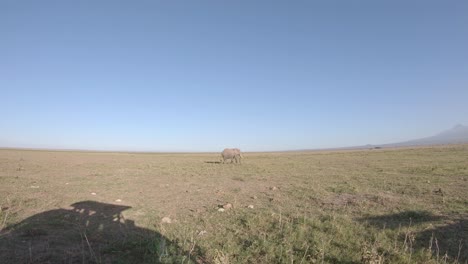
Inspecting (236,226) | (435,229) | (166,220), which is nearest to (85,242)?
(166,220)

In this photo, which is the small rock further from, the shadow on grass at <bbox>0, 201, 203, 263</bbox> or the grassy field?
the shadow on grass at <bbox>0, 201, 203, 263</bbox>

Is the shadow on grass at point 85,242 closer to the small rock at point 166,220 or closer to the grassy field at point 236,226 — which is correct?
the grassy field at point 236,226

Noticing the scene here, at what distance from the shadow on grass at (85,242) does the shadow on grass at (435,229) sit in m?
4.77

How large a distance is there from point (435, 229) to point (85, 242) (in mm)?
8045

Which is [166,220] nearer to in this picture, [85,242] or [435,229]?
[85,242]

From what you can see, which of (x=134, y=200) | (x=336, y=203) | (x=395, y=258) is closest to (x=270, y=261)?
(x=395, y=258)

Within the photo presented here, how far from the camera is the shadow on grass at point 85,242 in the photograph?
5298 mm

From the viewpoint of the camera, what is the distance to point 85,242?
6.18 m

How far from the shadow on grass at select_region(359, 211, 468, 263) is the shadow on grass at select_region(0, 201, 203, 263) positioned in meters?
4.77

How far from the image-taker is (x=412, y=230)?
274 inches

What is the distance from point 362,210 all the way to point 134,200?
7.80 metres

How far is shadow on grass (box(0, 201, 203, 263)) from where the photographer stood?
5.30m

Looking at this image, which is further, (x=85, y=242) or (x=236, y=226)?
(x=236, y=226)

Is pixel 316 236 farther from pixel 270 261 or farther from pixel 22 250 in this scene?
pixel 22 250
